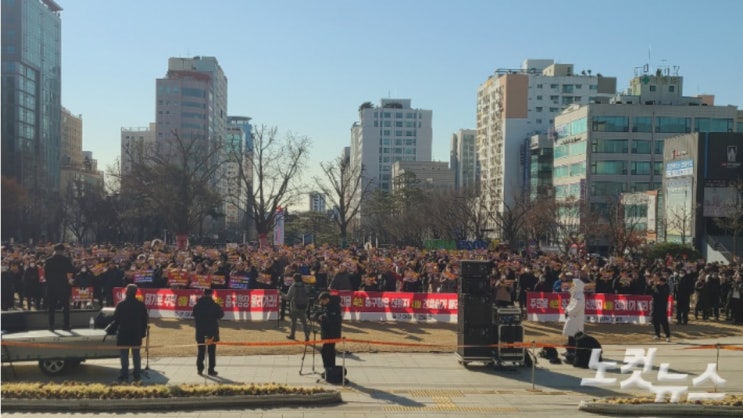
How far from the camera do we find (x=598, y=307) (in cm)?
2245

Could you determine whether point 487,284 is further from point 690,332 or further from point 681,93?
point 681,93

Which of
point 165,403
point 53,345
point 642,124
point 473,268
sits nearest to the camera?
point 165,403

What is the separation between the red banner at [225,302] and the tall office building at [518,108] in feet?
327

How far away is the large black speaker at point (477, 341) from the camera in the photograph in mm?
15055

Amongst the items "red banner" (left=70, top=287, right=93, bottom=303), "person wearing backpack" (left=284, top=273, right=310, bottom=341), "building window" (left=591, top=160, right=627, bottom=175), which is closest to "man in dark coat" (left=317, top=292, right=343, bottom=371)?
"person wearing backpack" (left=284, top=273, right=310, bottom=341)

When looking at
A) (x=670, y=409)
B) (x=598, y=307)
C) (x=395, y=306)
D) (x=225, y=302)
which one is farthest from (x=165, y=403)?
(x=598, y=307)

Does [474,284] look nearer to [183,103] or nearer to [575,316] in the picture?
[575,316]

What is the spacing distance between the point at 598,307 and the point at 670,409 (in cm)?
1107

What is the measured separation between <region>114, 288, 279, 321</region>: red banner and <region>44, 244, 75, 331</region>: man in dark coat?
19.3 ft

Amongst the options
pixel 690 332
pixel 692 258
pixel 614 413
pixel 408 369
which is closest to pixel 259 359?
pixel 408 369

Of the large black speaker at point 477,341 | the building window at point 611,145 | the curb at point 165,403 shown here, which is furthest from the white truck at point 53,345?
the building window at point 611,145

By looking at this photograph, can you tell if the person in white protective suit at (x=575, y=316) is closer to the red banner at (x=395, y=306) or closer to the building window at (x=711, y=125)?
the red banner at (x=395, y=306)

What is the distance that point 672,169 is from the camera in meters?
63.7

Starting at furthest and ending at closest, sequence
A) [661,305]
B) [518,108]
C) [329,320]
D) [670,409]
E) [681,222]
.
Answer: [518,108] < [681,222] < [661,305] < [329,320] < [670,409]
